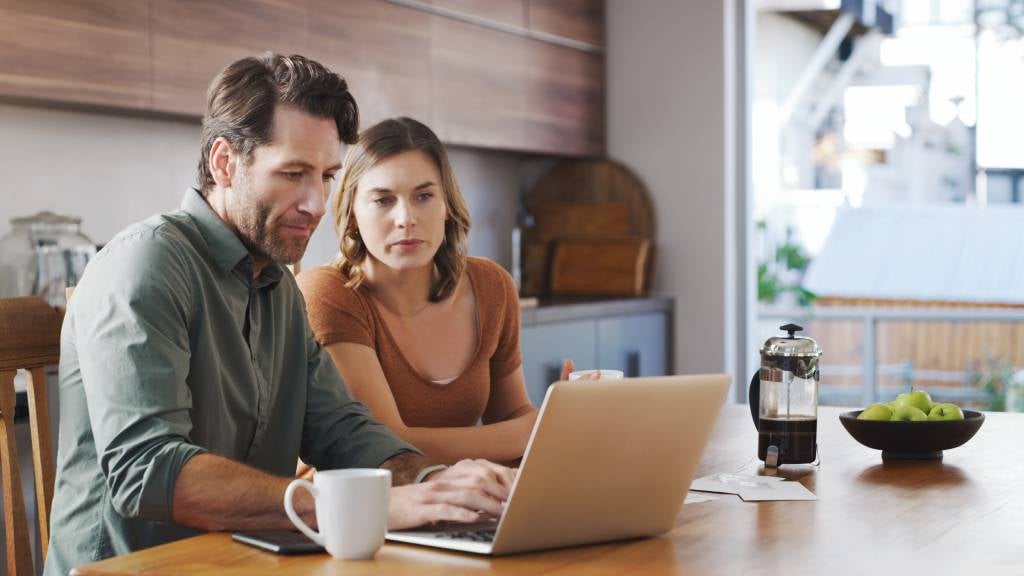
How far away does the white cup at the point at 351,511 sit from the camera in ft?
3.84

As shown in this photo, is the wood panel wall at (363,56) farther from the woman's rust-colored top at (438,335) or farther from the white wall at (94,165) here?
the woman's rust-colored top at (438,335)

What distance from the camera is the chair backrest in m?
1.58

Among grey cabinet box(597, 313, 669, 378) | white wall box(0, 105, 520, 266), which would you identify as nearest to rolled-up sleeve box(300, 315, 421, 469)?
white wall box(0, 105, 520, 266)

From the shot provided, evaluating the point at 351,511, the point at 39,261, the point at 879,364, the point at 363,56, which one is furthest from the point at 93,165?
the point at 879,364

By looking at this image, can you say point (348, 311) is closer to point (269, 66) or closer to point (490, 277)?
point (490, 277)

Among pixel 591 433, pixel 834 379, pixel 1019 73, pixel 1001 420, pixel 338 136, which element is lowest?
pixel 834 379

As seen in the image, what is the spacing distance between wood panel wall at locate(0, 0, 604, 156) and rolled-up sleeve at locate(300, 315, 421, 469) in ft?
4.27

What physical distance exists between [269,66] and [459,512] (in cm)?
72

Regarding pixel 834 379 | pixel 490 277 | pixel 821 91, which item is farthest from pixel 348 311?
pixel 821 91

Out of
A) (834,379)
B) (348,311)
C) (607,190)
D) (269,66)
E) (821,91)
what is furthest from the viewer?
(821,91)

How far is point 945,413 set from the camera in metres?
1.89

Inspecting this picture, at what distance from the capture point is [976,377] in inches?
260

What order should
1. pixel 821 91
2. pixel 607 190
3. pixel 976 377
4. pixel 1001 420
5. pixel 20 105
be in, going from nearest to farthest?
pixel 1001 420
pixel 20 105
pixel 607 190
pixel 976 377
pixel 821 91

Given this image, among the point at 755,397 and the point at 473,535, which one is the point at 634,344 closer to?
the point at 755,397
